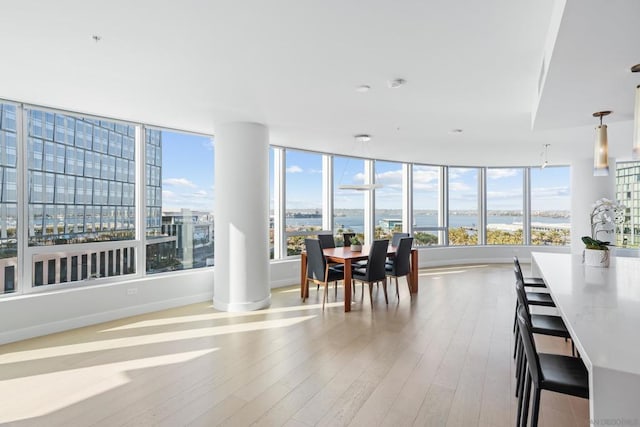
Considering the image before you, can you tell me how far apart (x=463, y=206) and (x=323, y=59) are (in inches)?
290

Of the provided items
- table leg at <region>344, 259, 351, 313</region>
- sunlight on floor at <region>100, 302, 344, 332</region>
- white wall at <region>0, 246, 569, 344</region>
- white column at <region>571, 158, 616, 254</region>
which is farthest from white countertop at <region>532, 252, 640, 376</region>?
white column at <region>571, 158, 616, 254</region>

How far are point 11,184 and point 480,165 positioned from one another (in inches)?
349

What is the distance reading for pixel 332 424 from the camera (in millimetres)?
2170

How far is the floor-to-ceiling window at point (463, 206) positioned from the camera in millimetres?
8945

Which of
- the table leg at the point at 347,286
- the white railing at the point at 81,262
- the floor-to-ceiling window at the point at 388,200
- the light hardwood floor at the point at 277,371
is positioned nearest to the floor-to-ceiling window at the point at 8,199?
the white railing at the point at 81,262

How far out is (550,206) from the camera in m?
8.80

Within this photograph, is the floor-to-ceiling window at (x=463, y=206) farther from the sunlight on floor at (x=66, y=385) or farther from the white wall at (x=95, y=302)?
the sunlight on floor at (x=66, y=385)

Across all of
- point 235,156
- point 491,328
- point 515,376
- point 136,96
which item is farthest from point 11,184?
point 491,328

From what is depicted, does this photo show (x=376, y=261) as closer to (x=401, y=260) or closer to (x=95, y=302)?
(x=401, y=260)

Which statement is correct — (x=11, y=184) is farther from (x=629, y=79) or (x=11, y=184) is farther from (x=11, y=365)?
(x=629, y=79)

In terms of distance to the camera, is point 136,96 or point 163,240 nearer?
point 136,96

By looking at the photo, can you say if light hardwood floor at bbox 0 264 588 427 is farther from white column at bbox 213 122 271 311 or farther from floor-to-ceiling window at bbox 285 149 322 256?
floor-to-ceiling window at bbox 285 149 322 256

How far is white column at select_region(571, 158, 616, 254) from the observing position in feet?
24.4

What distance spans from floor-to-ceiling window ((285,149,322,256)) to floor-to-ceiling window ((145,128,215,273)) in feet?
5.09
